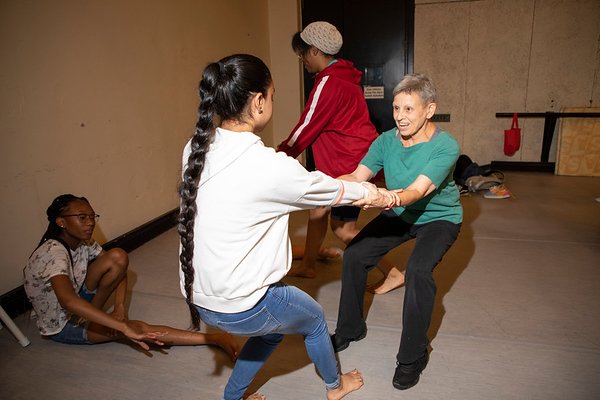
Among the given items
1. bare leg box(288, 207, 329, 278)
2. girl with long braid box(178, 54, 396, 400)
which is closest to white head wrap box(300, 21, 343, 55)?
bare leg box(288, 207, 329, 278)

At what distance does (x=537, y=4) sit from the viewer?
5238mm

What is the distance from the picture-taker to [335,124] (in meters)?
2.54

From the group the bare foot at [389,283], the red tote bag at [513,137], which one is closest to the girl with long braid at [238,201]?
the bare foot at [389,283]

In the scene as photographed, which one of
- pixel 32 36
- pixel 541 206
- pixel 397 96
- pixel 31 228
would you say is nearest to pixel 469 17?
pixel 541 206

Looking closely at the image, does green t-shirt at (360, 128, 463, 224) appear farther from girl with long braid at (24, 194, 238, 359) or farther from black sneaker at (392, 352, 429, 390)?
girl with long braid at (24, 194, 238, 359)

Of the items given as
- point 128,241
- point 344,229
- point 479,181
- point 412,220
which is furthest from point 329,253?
point 479,181

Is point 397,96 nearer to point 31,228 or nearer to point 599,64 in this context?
point 31,228

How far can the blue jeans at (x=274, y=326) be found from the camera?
140 cm

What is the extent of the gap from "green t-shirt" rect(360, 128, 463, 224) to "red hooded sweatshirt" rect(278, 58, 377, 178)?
0.39 m

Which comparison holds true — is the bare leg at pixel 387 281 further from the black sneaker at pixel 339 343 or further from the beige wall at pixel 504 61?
the beige wall at pixel 504 61

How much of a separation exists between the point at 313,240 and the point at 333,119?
2.73ft

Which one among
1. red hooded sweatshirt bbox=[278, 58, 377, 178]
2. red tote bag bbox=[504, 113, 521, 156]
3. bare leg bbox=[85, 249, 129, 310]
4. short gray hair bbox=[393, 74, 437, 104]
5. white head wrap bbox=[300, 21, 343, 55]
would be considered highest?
white head wrap bbox=[300, 21, 343, 55]

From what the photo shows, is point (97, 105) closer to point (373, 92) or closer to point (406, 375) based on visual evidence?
point (406, 375)

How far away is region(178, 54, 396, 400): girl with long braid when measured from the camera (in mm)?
1260
